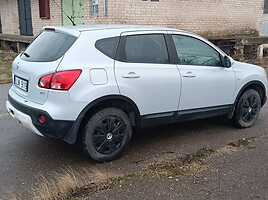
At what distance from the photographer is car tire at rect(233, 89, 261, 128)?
5008 mm

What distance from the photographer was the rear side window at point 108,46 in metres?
3.74

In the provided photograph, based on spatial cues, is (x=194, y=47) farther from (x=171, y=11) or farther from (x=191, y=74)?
(x=171, y=11)

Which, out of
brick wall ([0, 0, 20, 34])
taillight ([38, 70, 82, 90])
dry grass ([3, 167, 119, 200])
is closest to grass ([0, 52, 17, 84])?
brick wall ([0, 0, 20, 34])

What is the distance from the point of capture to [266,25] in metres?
17.4

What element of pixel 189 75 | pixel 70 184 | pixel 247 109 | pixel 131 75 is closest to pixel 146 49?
pixel 131 75

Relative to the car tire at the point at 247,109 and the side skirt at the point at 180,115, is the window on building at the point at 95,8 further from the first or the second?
the side skirt at the point at 180,115

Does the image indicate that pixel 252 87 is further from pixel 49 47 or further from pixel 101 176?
pixel 49 47

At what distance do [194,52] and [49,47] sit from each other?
2001mm

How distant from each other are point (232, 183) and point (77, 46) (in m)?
2.29

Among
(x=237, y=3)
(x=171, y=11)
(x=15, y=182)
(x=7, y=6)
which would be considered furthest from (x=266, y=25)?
(x=15, y=182)

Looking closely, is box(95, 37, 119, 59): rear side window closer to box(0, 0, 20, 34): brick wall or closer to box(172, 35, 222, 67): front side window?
box(172, 35, 222, 67): front side window

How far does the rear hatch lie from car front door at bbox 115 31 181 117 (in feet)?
2.20

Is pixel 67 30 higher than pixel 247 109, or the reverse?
pixel 67 30

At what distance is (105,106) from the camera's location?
3.78m
